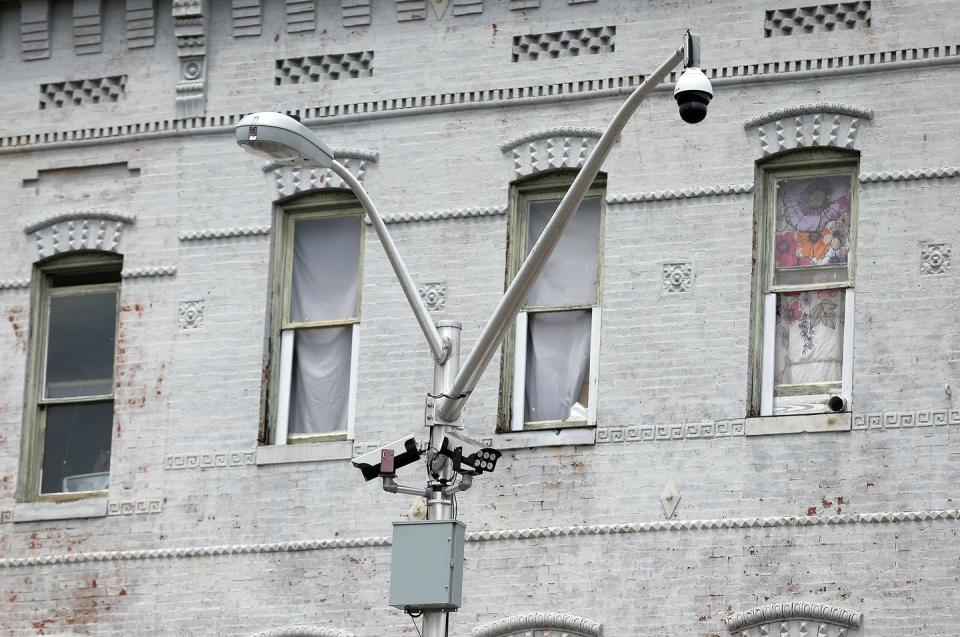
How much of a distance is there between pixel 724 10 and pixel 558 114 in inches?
66.8

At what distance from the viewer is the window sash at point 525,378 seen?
21.7 meters

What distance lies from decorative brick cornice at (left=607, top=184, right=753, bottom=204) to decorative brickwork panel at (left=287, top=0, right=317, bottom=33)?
3462 mm

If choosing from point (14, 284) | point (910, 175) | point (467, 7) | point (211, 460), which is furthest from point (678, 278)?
point (14, 284)

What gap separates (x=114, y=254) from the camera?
77.4 ft

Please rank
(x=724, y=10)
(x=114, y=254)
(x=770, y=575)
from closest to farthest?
(x=770, y=575)
(x=724, y=10)
(x=114, y=254)

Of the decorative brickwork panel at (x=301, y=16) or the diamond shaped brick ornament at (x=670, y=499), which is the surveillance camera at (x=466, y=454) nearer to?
the diamond shaped brick ornament at (x=670, y=499)

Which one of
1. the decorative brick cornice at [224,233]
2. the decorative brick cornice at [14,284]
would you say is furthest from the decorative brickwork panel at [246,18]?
the decorative brick cornice at [14,284]

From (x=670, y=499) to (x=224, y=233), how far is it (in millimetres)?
4978

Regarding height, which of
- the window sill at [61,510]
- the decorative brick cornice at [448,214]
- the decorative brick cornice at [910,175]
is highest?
the decorative brick cornice at [910,175]

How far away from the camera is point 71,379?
77.5 ft

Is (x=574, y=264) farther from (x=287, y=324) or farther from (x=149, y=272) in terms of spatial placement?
(x=149, y=272)

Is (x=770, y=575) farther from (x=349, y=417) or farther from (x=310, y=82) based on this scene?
(x=310, y=82)

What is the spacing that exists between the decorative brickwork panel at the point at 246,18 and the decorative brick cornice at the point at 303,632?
5.59 meters

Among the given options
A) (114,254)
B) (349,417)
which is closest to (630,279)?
(349,417)
